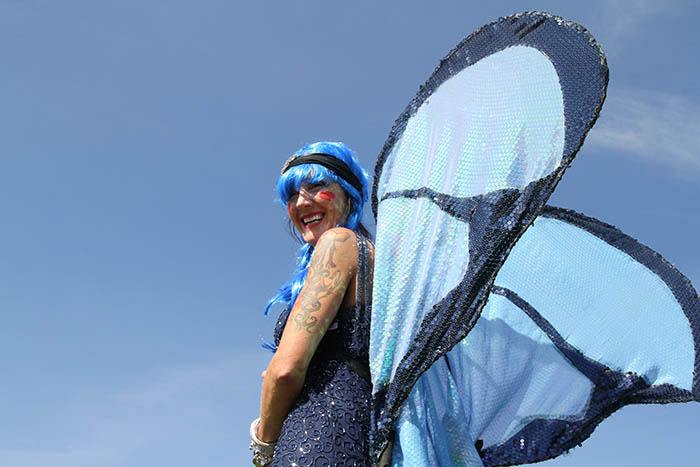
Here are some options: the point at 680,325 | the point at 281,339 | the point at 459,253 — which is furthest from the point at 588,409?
the point at 281,339

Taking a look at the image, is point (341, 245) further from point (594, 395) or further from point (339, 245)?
point (594, 395)

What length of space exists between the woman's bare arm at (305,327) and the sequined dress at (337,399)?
2.3 inches

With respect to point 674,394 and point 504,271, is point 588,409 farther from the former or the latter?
point 504,271

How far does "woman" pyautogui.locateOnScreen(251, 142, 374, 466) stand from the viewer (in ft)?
10.1

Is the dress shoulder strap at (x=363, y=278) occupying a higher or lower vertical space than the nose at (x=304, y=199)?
lower

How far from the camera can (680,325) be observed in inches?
159

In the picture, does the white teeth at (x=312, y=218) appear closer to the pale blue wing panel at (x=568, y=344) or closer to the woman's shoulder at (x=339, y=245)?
the woman's shoulder at (x=339, y=245)

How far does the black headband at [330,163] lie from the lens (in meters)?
3.87

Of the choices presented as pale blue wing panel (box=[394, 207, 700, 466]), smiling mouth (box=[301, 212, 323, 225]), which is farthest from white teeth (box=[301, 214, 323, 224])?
pale blue wing panel (box=[394, 207, 700, 466])

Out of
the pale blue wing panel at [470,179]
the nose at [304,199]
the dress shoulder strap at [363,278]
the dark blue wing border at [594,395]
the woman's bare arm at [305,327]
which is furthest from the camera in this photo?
the dark blue wing border at [594,395]

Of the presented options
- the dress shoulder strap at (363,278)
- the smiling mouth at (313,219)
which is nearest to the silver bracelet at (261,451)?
the dress shoulder strap at (363,278)

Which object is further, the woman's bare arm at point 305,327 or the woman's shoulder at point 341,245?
the woman's shoulder at point 341,245

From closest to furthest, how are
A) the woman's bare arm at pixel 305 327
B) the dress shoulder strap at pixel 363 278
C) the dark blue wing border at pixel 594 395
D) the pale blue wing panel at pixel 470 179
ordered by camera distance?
1. the pale blue wing panel at pixel 470 179
2. the woman's bare arm at pixel 305 327
3. the dress shoulder strap at pixel 363 278
4. the dark blue wing border at pixel 594 395

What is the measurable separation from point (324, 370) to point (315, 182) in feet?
3.06
